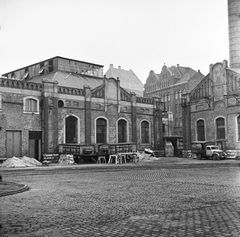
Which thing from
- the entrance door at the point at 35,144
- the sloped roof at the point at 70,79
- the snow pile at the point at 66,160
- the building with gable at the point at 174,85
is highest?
the building with gable at the point at 174,85

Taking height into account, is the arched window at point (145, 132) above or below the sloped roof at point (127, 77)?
below

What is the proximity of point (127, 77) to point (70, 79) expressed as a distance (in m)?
26.8

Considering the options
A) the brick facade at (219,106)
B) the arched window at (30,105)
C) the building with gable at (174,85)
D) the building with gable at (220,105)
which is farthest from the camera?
the building with gable at (174,85)

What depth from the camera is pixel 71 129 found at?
1284 inches

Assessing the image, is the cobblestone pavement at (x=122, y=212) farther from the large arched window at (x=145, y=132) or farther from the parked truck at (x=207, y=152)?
the large arched window at (x=145, y=132)

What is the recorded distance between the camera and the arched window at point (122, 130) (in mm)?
36656

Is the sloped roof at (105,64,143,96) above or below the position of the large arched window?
above

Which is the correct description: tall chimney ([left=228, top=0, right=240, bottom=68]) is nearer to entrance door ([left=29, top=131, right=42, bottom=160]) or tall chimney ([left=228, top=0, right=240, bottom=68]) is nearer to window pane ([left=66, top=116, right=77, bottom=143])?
window pane ([left=66, top=116, right=77, bottom=143])

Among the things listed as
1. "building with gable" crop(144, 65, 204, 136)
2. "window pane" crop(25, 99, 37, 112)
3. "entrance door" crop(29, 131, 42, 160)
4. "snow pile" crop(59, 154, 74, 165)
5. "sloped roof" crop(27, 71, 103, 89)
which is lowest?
"snow pile" crop(59, 154, 74, 165)

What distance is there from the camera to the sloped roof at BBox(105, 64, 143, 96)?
201 feet

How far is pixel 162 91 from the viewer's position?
72.8 m

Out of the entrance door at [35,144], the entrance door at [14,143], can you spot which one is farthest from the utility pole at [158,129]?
the entrance door at [14,143]

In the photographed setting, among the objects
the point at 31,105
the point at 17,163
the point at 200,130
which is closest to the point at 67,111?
the point at 31,105

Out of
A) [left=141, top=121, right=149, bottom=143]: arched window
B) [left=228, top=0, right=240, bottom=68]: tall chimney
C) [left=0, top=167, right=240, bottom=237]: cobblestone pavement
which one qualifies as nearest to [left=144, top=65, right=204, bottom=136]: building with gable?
[left=228, top=0, right=240, bottom=68]: tall chimney
